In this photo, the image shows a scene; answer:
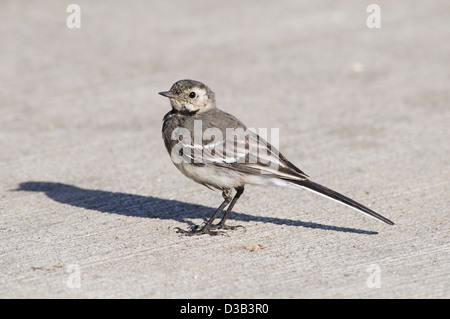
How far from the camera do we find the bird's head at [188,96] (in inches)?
260

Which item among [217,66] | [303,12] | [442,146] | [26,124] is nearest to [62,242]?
[26,124]

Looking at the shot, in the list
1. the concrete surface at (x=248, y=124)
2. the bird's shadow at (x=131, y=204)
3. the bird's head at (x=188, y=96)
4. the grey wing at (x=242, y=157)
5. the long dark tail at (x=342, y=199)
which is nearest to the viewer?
the concrete surface at (x=248, y=124)

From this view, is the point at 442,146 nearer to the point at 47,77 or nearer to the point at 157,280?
the point at 157,280

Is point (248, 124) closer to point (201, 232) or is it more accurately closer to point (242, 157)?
point (242, 157)

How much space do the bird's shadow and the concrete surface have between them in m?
0.03

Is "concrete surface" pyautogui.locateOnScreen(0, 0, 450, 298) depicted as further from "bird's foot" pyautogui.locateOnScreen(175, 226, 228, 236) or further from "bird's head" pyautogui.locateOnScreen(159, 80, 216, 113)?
"bird's head" pyautogui.locateOnScreen(159, 80, 216, 113)

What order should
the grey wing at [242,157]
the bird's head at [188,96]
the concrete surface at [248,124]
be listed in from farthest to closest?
the bird's head at [188,96] → the grey wing at [242,157] → the concrete surface at [248,124]

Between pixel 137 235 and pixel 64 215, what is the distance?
864 millimetres

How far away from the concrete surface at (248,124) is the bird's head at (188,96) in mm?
945

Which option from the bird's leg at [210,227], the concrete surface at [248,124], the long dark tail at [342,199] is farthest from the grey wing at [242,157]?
the concrete surface at [248,124]

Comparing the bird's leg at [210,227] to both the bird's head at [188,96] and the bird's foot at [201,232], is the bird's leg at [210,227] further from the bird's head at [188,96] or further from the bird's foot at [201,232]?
the bird's head at [188,96]

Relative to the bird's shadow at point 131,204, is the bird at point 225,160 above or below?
above

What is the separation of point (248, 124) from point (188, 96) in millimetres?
2455

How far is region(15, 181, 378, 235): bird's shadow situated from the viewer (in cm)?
648
